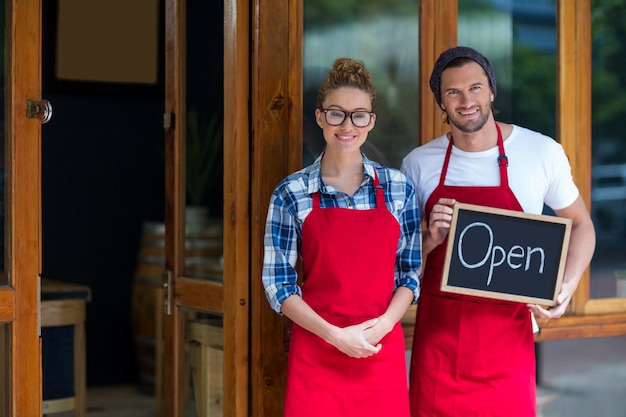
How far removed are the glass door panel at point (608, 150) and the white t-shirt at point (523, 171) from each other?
1193 mm

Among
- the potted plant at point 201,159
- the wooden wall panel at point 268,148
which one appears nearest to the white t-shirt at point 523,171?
the wooden wall panel at point 268,148

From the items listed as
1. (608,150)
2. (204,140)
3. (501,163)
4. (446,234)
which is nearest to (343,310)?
(446,234)

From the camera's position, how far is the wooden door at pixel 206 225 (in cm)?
315

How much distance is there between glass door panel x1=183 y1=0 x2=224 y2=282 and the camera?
3342mm

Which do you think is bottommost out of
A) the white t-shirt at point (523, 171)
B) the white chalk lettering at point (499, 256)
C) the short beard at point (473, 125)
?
the white chalk lettering at point (499, 256)

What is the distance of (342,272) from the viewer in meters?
2.62

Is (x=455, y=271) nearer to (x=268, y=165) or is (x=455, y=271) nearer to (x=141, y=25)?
(x=268, y=165)

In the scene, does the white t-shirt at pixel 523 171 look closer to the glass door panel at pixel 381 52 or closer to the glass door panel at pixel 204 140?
the glass door panel at pixel 381 52

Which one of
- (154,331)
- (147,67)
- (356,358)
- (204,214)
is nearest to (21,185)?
(204,214)

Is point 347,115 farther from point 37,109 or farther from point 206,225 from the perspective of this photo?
point 37,109

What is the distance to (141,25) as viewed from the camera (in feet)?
20.0

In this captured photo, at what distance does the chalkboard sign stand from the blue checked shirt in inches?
5.3

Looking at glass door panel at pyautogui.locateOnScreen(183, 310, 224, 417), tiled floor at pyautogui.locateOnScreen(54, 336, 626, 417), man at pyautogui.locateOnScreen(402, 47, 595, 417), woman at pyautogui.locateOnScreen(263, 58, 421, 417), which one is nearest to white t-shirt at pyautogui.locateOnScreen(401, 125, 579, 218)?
man at pyautogui.locateOnScreen(402, 47, 595, 417)

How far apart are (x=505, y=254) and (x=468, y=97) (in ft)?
1.58
